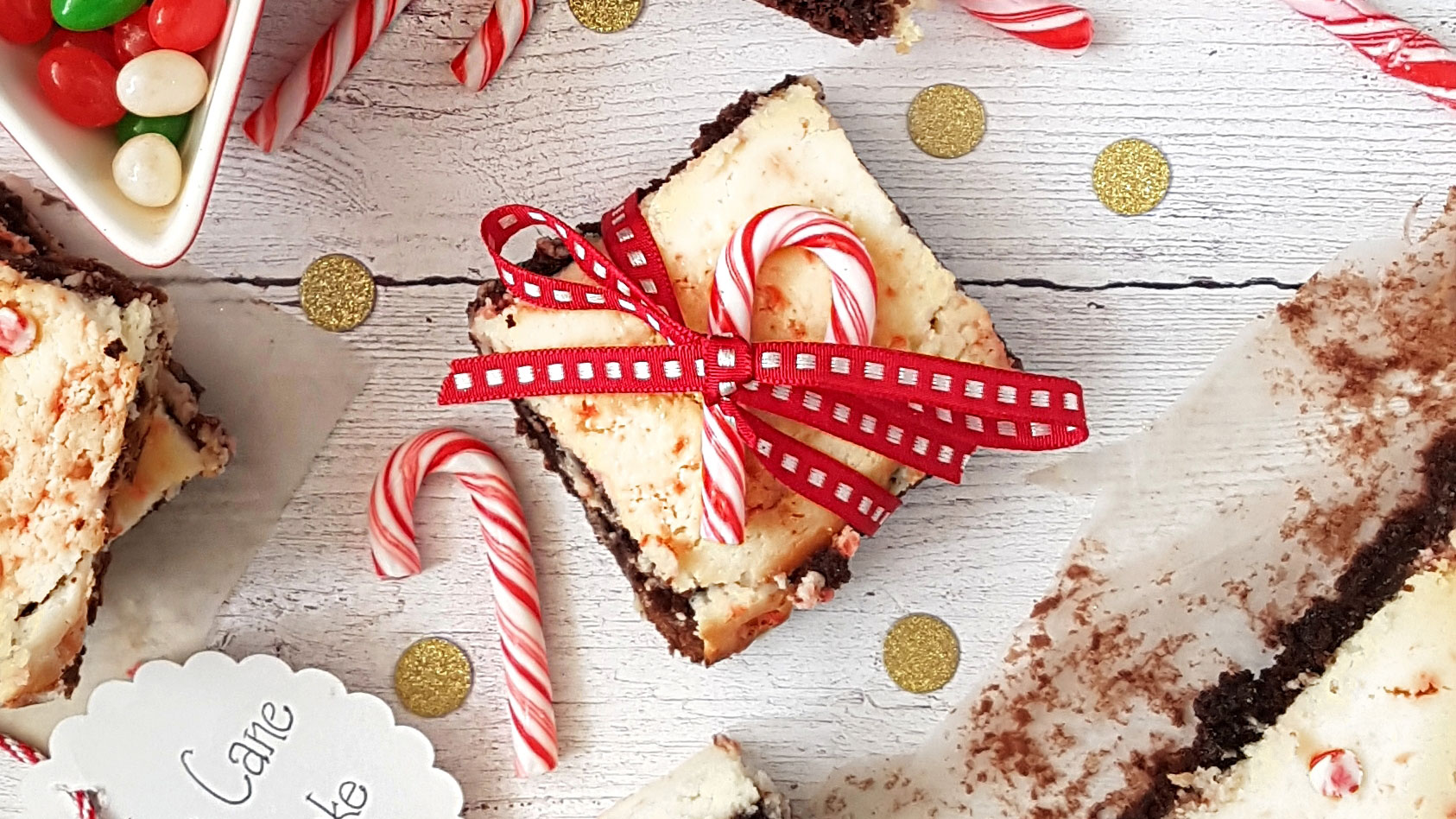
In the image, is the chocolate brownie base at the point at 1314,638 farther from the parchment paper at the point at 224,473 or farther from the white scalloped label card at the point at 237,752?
the parchment paper at the point at 224,473

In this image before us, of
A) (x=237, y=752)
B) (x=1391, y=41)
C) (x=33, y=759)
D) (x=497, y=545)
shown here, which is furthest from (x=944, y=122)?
(x=33, y=759)

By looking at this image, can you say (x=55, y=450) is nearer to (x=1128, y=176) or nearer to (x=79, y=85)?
(x=79, y=85)

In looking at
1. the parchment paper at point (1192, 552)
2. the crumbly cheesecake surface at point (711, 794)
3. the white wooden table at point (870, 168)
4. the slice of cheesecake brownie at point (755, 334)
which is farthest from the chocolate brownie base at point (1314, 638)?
the slice of cheesecake brownie at point (755, 334)

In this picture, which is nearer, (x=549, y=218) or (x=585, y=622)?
(x=549, y=218)

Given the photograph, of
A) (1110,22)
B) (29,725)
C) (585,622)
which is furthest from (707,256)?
(29,725)

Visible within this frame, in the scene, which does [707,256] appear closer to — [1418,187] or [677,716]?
[677,716]
